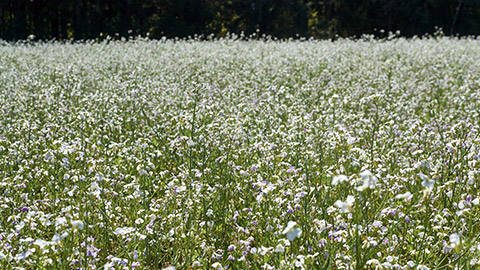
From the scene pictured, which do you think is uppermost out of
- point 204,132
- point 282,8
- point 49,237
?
point 282,8

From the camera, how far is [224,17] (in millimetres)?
38000

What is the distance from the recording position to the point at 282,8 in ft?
122

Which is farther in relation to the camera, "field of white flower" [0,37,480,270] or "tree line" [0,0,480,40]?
"tree line" [0,0,480,40]

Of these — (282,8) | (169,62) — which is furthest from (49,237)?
(282,8)

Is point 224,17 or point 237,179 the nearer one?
point 237,179

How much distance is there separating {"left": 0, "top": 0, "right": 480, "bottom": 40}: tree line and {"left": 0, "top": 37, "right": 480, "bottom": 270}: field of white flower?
23.7m

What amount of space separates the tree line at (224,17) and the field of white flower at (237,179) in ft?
77.8

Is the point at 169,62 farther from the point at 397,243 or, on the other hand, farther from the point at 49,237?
the point at 397,243

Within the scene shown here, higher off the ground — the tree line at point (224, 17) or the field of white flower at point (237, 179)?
the tree line at point (224, 17)

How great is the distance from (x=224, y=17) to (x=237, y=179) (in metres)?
34.7

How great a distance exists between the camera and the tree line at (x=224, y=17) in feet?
108

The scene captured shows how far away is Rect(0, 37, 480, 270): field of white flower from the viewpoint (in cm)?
312

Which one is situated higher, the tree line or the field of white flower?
Answer: the tree line

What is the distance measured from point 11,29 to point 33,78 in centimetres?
2484
